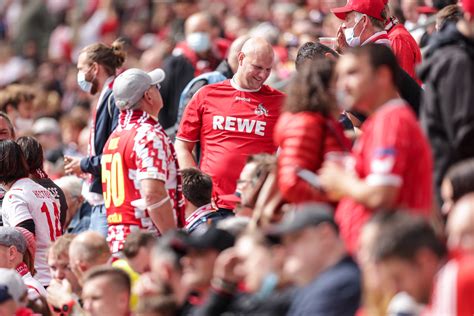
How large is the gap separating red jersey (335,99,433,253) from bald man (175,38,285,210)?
3.64 metres

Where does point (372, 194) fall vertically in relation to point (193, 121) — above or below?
above

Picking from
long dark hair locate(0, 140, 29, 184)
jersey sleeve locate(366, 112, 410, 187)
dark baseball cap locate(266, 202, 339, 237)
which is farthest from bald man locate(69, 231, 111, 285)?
jersey sleeve locate(366, 112, 410, 187)

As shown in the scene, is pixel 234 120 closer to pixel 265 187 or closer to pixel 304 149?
pixel 265 187

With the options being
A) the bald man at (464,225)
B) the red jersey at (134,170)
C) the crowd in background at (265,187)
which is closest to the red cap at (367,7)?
the crowd in background at (265,187)

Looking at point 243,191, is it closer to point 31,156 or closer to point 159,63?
point 31,156

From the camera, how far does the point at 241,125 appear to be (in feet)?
35.5

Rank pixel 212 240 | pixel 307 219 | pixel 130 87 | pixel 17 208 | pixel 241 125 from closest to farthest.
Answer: pixel 307 219 < pixel 212 240 < pixel 130 87 < pixel 17 208 < pixel 241 125

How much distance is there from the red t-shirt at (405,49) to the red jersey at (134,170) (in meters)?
2.04

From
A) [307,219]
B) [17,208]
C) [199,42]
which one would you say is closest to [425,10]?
[199,42]

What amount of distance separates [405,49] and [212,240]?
3634mm

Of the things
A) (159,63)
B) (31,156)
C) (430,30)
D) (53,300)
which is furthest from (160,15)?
(53,300)

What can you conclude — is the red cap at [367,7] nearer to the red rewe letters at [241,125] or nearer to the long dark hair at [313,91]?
the red rewe letters at [241,125]

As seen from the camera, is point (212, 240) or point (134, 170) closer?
point (212, 240)

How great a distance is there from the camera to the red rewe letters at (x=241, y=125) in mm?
10797
